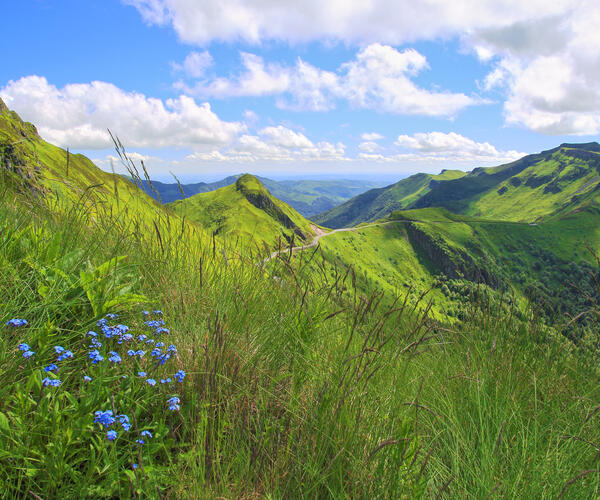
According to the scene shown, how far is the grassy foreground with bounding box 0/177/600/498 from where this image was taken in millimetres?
1789

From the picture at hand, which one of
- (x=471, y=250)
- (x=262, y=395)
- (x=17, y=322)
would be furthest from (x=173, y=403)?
(x=471, y=250)

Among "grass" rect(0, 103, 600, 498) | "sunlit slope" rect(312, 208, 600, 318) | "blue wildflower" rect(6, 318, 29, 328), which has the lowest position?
"sunlit slope" rect(312, 208, 600, 318)

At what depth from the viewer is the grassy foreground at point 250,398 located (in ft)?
5.87

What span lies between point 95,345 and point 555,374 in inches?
167

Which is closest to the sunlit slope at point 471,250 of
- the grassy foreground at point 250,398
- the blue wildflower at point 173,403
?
the grassy foreground at point 250,398

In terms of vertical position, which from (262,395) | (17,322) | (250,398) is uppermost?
(17,322)

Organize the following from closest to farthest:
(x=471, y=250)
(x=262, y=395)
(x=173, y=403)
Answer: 1. (x=173, y=403)
2. (x=262, y=395)
3. (x=471, y=250)

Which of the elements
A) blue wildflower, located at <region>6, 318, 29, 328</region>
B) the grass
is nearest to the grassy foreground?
the grass

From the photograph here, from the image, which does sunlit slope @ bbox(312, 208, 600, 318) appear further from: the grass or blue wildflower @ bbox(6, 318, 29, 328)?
blue wildflower @ bbox(6, 318, 29, 328)

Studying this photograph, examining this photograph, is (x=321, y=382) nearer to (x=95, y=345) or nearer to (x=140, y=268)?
(x=95, y=345)

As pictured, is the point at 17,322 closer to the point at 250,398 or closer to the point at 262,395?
the point at 250,398

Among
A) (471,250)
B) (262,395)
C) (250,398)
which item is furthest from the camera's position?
(471,250)

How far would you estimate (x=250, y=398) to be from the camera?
2141 millimetres

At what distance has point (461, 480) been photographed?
6.47 ft
